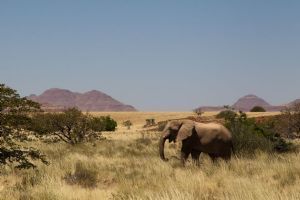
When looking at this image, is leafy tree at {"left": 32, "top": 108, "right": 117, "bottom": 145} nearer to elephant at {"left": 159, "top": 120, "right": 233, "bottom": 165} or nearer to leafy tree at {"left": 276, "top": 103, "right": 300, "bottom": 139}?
leafy tree at {"left": 276, "top": 103, "right": 300, "bottom": 139}

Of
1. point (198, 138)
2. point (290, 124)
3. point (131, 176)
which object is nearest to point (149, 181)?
point (131, 176)

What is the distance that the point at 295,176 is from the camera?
10719mm

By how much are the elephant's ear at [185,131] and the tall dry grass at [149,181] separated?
2.63 ft

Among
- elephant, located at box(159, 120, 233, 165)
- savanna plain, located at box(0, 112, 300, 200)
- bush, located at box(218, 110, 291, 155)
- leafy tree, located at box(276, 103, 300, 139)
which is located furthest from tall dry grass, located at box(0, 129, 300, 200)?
leafy tree, located at box(276, 103, 300, 139)

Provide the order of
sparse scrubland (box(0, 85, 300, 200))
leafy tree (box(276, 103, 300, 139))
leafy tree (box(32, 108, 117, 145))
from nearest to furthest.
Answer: sparse scrubland (box(0, 85, 300, 200)), leafy tree (box(32, 108, 117, 145)), leafy tree (box(276, 103, 300, 139))

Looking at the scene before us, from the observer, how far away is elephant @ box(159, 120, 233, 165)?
1559 cm

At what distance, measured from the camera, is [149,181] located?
10.8 m

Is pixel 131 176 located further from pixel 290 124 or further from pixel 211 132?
pixel 290 124

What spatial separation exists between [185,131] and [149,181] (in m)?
4.92

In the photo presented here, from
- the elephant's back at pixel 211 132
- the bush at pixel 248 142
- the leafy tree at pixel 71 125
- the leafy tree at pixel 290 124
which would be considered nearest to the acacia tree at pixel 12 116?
the elephant's back at pixel 211 132

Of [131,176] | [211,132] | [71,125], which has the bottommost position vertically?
[131,176]

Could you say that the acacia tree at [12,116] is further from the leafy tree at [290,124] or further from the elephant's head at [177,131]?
the leafy tree at [290,124]

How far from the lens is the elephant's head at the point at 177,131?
611 inches

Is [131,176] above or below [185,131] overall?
below
